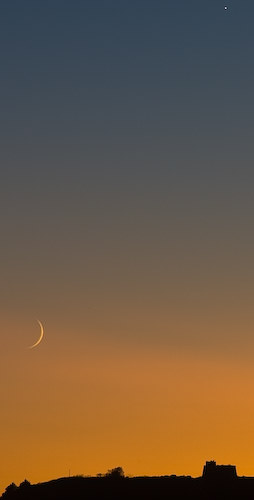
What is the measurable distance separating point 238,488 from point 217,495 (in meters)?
2.98

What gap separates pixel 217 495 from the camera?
199 metres

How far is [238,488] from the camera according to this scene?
7859 inches
